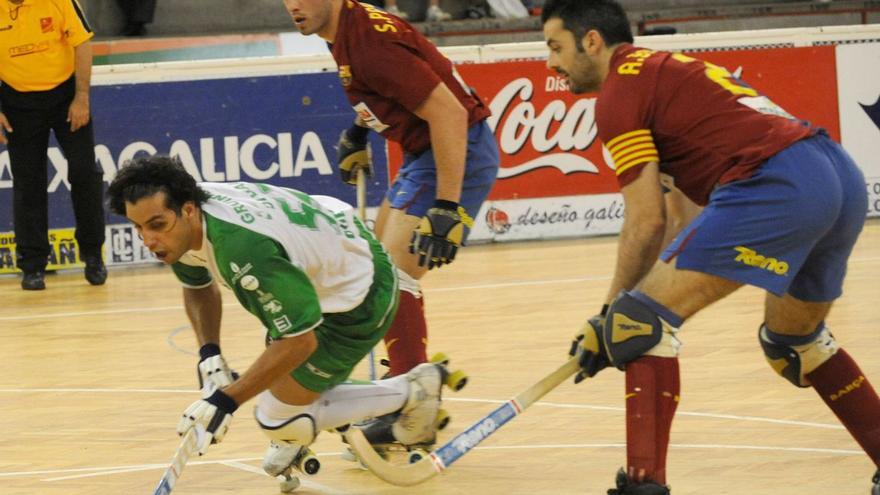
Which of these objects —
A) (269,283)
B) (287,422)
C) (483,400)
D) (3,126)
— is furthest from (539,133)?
(269,283)

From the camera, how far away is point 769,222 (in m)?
4.55

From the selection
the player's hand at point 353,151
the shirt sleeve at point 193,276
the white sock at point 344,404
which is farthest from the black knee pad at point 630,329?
the player's hand at point 353,151

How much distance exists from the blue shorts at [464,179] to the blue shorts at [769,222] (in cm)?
161

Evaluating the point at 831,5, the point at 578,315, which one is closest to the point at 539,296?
the point at 578,315

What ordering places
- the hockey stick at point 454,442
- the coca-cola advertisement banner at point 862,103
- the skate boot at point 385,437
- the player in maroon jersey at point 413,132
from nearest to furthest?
the hockey stick at point 454,442 < the skate boot at point 385,437 < the player in maroon jersey at point 413,132 < the coca-cola advertisement banner at point 862,103

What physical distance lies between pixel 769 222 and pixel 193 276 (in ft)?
6.37

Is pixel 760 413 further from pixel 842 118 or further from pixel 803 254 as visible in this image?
pixel 842 118

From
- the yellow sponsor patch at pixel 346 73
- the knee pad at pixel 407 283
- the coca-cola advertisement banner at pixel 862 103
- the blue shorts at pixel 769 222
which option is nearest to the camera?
the blue shorts at pixel 769 222

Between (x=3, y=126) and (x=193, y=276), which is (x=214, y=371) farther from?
(x=3, y=126)

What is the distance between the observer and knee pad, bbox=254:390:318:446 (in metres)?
5.18

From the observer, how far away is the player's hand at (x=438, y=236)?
5777mm

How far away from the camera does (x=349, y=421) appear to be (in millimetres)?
5348

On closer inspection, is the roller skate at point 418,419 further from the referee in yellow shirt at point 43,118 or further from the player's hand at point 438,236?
the referee in yellow shirt at point 43,118

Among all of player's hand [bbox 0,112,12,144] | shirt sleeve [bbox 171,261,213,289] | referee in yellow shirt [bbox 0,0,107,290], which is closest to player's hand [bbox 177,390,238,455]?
shirt sleeve [bbox 171,261,213,289]
